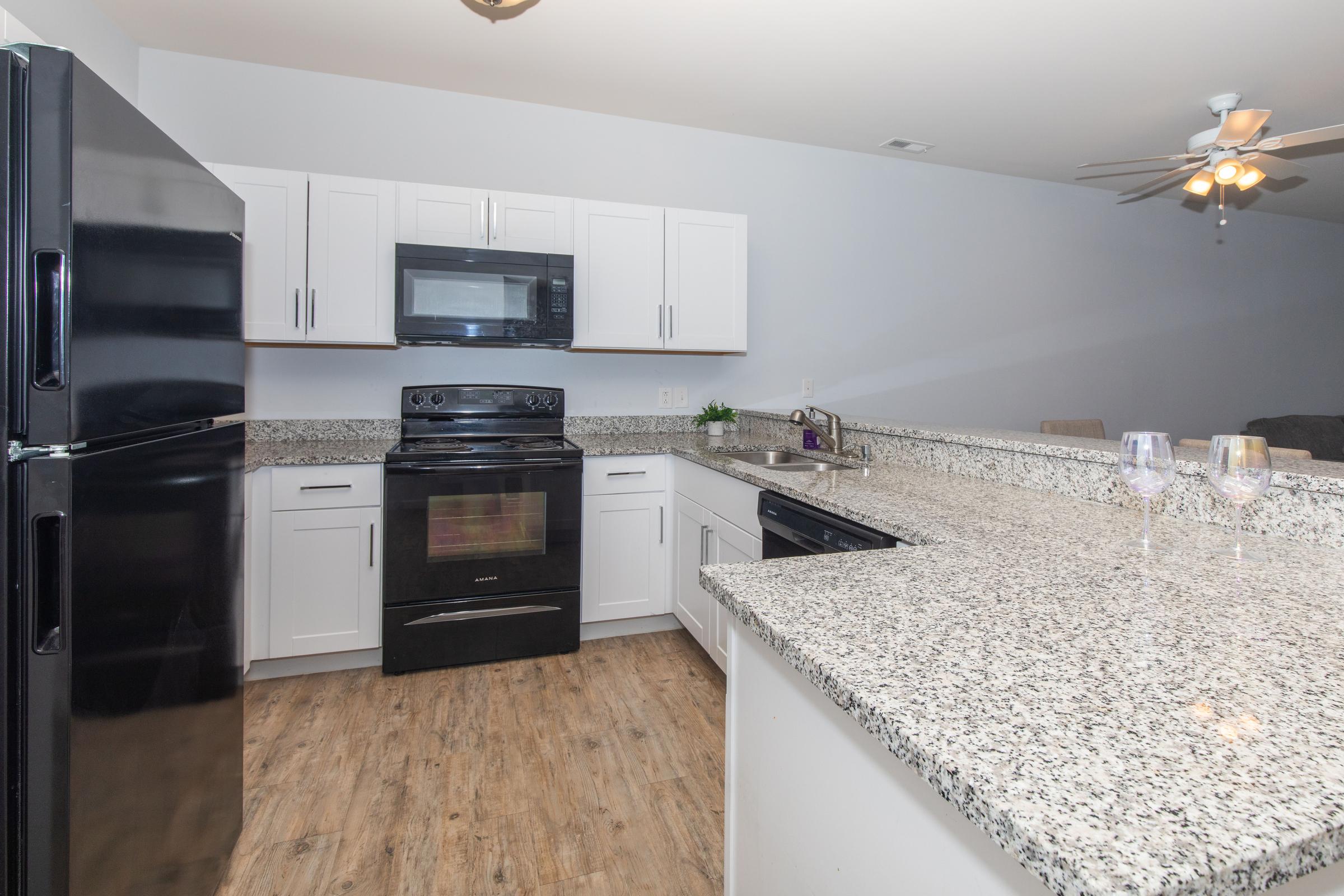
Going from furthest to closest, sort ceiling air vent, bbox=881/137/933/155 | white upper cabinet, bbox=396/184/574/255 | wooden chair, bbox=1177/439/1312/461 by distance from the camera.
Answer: ceiling air vent, bbox=881/137/933/155 < white upper cabinet, bbox=396/184/574/255 < wooden chair, bbox=1177/439/1312/461

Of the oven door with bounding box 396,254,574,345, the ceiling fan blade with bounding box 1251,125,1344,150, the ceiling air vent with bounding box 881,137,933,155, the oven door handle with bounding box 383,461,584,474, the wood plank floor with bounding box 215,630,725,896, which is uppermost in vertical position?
the ceiling air vent with bounding box 881,137,933,155

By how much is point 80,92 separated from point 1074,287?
5045 mm

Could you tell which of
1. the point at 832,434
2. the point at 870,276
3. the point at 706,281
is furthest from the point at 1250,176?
the point at 706,281

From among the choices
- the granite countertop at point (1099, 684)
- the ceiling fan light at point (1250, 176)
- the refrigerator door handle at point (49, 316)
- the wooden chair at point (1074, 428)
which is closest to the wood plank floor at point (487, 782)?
the granite countertop at point (1099, 684)

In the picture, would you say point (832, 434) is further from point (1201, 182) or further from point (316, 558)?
point (1201, 182)

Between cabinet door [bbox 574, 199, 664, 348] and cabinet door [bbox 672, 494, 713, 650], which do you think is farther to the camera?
cabinet door [bbox 574, 199, 664, 348]

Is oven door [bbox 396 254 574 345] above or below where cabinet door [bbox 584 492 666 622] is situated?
above

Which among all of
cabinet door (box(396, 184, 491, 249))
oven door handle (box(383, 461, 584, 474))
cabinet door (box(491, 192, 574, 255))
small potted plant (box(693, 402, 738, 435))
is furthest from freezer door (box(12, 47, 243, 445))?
small potted plant (box(693, 402, 738, 435))

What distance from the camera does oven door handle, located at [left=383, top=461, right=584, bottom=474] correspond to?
251 cm

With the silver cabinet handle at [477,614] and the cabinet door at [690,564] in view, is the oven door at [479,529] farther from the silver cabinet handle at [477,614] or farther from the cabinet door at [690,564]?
the cabinet door at [690,564]

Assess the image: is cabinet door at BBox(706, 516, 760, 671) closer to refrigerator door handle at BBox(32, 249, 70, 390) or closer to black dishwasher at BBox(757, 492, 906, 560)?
black dishwasher at BBox(757, 492, 906, 560)

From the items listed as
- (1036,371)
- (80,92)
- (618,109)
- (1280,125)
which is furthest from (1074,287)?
(80,92)

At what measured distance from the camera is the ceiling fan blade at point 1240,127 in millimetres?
2645

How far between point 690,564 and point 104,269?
7.11 feet
